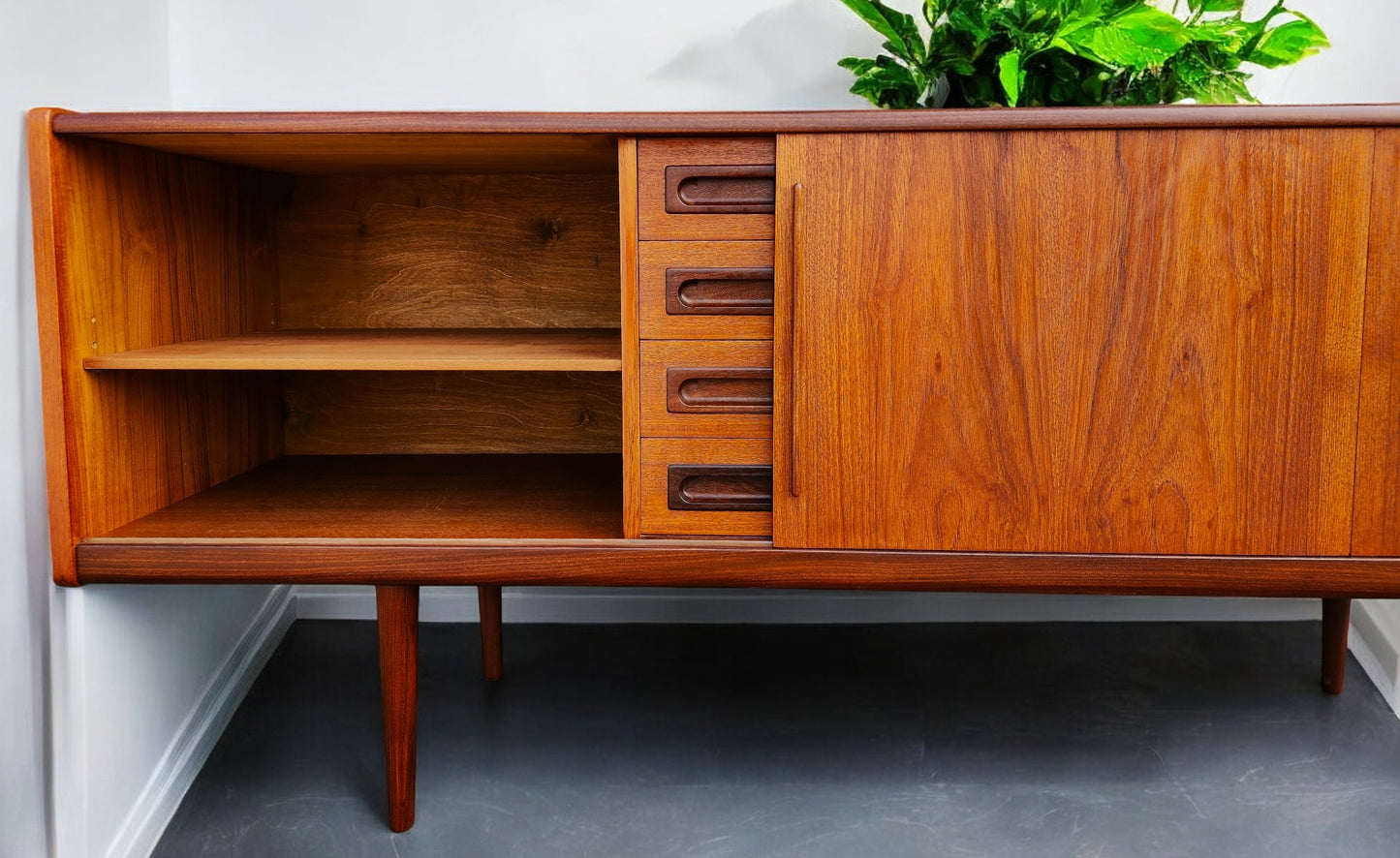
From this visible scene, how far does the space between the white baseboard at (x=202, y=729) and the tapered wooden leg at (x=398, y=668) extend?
273 millimetres

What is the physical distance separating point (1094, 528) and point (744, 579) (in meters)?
0.35

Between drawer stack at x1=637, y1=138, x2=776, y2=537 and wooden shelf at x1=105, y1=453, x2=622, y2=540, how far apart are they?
0.11 meters

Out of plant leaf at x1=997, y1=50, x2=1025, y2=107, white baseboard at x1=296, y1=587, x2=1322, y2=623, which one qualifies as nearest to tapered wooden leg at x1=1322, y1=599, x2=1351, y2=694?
white baseboard at x1=296, y1=587, x2=1322, y2=623

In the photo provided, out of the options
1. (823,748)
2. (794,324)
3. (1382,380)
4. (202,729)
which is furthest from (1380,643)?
(202,729)

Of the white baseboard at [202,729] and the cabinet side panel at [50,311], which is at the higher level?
the cabinet side panel at [50,311]

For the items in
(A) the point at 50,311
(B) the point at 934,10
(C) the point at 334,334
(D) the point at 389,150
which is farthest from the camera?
(C) the point at 334,334

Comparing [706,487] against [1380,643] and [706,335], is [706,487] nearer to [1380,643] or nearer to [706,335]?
[706,335]

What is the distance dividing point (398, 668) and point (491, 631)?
1.23 feet

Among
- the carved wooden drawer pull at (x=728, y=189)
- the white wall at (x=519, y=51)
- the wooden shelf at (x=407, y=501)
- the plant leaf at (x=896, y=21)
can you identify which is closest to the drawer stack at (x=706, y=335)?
the carved wooden drawer pull at (x=728, y=189)

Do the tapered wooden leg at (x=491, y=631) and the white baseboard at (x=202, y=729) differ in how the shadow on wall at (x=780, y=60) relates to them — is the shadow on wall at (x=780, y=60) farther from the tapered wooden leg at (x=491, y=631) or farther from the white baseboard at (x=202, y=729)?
the white baseboard at (x=202, y=729)

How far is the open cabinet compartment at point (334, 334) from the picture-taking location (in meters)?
1.01

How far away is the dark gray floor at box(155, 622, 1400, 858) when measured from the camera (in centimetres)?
111

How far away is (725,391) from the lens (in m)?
1.01

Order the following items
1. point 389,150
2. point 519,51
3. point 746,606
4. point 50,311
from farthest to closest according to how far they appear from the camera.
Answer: point 746,606
point 519,51
point 389,150
point 50,311
